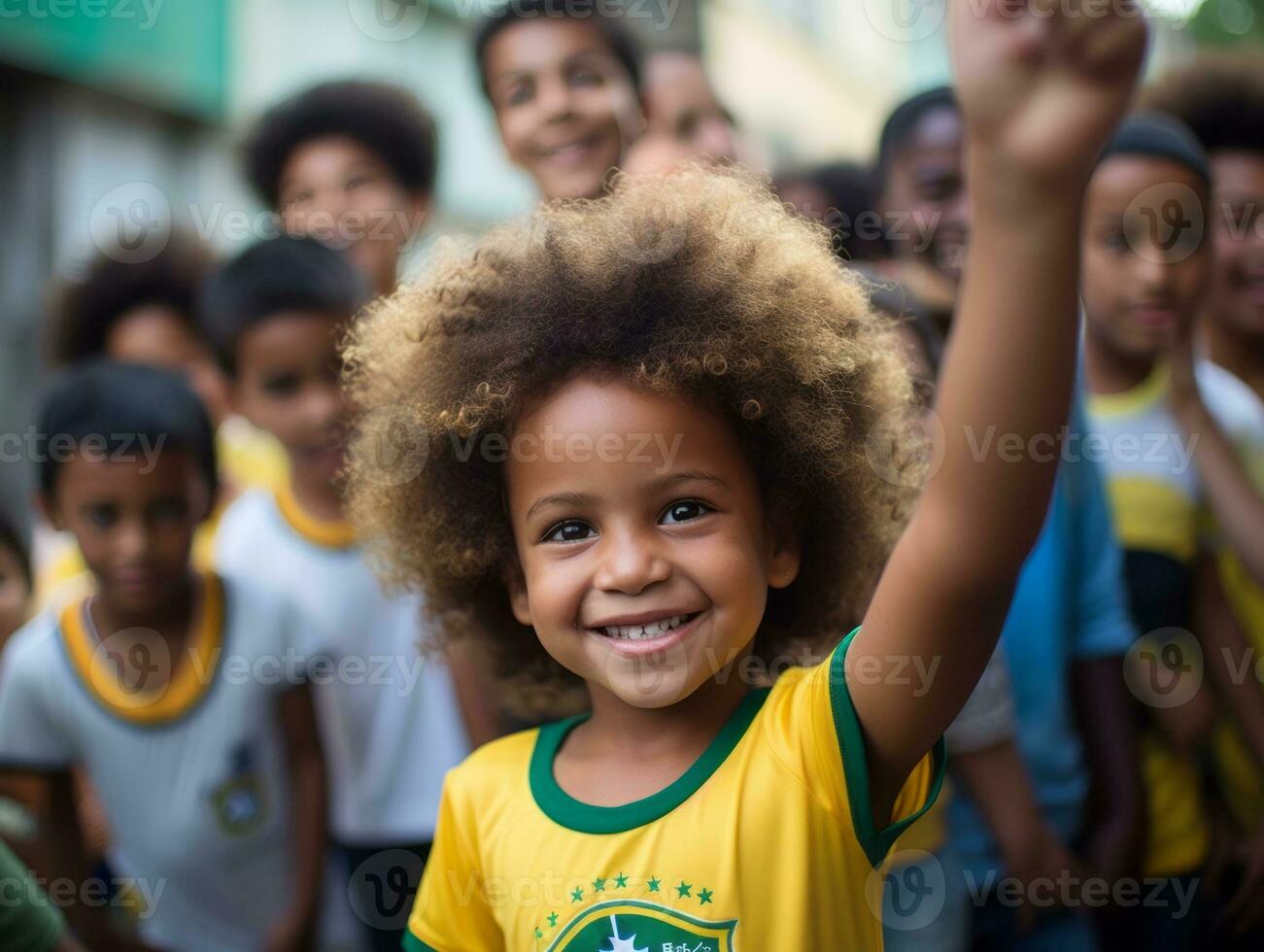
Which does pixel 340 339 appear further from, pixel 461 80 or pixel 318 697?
pixel 461 80

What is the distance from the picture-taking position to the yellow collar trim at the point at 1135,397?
3031 millimetres

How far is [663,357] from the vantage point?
1.67 metres

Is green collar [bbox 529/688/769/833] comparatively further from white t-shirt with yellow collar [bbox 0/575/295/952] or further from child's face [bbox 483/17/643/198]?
child's face [bbox 483/17/643/198]

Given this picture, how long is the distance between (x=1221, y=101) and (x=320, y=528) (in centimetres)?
279

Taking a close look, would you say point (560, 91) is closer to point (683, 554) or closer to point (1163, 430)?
point (1163, 430)

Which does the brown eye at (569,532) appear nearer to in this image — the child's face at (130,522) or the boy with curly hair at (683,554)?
the boy with curly hair at (683,554)

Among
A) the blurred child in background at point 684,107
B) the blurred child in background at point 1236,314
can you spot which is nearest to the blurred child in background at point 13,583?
the blurred child in background at point 684,107

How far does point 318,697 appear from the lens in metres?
2.93

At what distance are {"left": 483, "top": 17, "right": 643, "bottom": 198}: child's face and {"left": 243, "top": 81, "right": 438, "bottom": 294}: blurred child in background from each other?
1.64 ft

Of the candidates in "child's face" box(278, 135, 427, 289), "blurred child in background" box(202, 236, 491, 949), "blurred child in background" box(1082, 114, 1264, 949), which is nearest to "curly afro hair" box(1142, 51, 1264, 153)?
"blurred child in background" box(1082, 114, 1264, 949)

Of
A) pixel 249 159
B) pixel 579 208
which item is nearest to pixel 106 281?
pixel 249 159

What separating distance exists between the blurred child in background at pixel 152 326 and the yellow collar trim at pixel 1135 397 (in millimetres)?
2353

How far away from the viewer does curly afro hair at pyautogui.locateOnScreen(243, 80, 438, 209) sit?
3.98 m

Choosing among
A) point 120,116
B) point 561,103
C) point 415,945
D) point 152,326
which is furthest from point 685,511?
point 120,116
